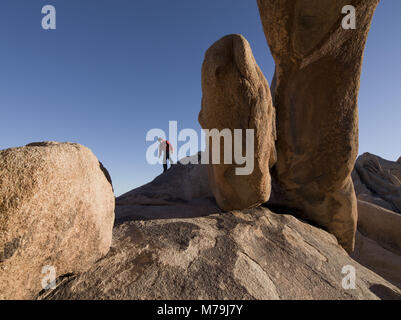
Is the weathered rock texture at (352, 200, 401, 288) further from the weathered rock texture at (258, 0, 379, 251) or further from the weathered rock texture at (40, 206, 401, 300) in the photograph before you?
the weathered rock texture at (40, 206, 401, 300)

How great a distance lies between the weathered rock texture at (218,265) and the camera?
30.4 inches

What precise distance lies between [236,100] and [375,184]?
5597 mm

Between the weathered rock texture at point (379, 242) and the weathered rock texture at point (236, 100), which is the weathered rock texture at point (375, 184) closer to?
the weathered rock texture at point (379, 242)

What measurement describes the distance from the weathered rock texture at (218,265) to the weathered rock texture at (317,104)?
517mm

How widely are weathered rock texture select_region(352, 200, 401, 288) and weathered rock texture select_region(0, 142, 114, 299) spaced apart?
3.36 meters

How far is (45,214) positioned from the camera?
0.64 m

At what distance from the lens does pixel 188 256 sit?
37.6 inches

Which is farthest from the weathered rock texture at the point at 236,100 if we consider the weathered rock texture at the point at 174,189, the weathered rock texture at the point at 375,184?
the weathered rock texture at the point at 375,184

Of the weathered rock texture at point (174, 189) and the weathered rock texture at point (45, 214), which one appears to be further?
the weathered rock texture at point (174, 189)

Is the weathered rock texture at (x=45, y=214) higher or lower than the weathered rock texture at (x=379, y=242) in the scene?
higher

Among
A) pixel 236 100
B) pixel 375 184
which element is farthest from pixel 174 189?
pixel 375 184

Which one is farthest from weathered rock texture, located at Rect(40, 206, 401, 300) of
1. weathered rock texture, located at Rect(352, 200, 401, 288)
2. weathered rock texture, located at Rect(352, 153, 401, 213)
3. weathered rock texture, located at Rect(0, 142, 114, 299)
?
weathered rock texture, located at Rect(352, 153, 401, 213)
